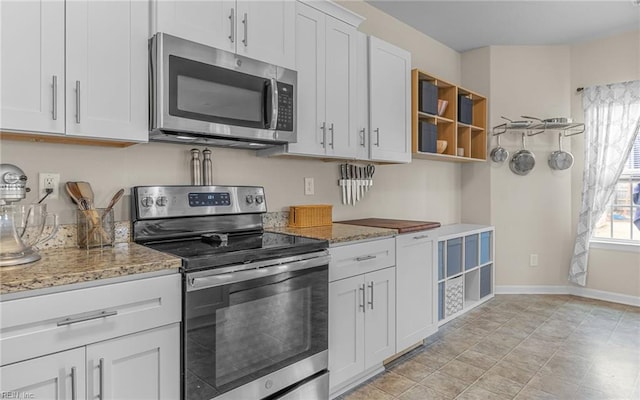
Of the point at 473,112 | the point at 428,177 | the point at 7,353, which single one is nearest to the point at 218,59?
the point at 7,353

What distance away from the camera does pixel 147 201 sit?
73.7 inches

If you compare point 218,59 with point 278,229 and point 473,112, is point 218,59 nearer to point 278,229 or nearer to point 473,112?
point 278,229

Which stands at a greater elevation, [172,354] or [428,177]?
[428,177]

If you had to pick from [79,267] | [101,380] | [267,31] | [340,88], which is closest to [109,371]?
[101,380]

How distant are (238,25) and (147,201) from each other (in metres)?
0.99

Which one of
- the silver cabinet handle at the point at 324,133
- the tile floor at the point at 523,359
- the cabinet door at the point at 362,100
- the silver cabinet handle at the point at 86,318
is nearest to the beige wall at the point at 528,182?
the tile floor at the point at 523,359

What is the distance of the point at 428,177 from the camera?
13.1 feet

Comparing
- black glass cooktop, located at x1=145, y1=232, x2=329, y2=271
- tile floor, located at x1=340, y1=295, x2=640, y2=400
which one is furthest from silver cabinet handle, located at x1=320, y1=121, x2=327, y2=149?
tile floor, located at x1=340, y1=295, x2=640, y2=400

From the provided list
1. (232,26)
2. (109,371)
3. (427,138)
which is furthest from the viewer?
(427,138)

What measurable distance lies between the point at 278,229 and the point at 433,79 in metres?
2.09

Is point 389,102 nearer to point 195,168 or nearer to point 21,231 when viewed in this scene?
point 195,168

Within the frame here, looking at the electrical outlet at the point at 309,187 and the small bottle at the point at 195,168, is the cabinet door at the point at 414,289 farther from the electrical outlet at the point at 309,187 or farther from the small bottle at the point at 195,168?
the small bottle at the point at 195,168

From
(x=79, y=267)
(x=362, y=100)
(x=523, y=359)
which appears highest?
(x=362, y=100)

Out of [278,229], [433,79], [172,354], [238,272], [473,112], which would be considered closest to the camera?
[172,354]
